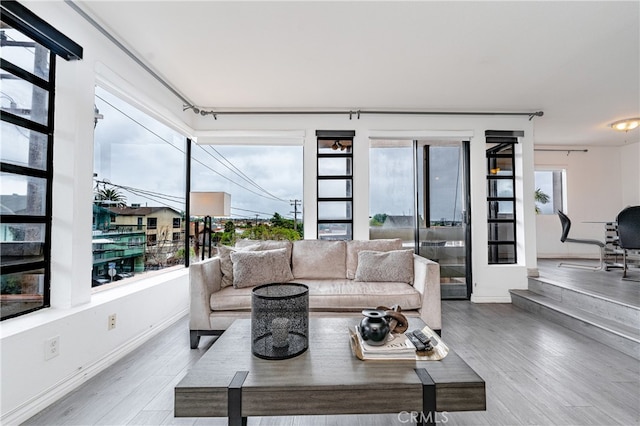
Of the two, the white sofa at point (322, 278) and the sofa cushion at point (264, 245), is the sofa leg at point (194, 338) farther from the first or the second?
the sofa cushion at point (264, 245)

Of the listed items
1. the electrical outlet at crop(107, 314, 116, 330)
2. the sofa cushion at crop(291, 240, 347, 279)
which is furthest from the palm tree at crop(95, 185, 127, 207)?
the sofa cushion at crop(291, 240, 347, 279)

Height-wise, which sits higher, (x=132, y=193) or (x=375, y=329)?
(x=132, y=193)

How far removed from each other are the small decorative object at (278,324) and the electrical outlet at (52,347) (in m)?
1.28

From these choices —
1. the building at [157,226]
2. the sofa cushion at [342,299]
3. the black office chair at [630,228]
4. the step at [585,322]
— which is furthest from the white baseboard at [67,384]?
the black office chair at [630,228]

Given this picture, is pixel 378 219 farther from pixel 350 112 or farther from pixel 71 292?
pixel 71 292

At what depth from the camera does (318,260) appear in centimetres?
318

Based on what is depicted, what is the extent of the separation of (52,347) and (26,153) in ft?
3.95

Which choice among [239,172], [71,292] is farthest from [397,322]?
[239,172]

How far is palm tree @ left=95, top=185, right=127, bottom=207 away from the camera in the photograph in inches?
98.3

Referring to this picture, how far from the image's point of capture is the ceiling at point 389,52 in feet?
6.90

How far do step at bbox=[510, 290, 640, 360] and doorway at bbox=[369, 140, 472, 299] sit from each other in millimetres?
904

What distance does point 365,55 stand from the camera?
2645 mm

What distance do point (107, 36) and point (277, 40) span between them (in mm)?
1337

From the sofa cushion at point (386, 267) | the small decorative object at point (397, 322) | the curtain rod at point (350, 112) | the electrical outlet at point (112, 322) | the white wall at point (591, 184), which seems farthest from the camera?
the white wall at point (591, 184)
